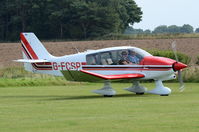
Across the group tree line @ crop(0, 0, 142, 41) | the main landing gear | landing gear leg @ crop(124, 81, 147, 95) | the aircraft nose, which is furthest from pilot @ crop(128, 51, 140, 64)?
tree line @ crop(0, 0, 142, 41)

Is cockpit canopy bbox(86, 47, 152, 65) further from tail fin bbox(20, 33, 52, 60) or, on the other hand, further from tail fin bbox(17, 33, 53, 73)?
tail fin bbox(20, 33, 52, 60)

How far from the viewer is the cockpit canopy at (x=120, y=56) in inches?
843

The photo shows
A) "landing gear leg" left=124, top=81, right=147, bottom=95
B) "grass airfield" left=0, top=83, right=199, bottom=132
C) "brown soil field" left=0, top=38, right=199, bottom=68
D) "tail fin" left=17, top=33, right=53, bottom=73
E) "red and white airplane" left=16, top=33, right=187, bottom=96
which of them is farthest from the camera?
"brown soil field" left=0, top=38, right=199, bottom=68

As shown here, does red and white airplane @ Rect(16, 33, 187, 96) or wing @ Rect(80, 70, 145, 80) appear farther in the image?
red and white airplane @ Rect(16, 33, 187, 96)

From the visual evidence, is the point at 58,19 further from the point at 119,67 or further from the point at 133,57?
the point at 133,57

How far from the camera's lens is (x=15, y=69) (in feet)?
120

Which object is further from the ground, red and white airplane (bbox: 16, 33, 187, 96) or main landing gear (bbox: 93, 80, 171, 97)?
red and white airplane (bbox: 16, 33, 187, 96)

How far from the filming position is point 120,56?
21.5 meters

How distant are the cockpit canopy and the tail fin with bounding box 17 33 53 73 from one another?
2412 millimetres

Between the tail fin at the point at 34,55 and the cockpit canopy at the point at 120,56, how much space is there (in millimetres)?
2412

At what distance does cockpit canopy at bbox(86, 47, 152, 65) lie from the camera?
2141cm

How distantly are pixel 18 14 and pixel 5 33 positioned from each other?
309 cm

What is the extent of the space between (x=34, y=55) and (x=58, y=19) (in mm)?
54954

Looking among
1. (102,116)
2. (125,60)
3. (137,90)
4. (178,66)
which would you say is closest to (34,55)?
(125,60)
